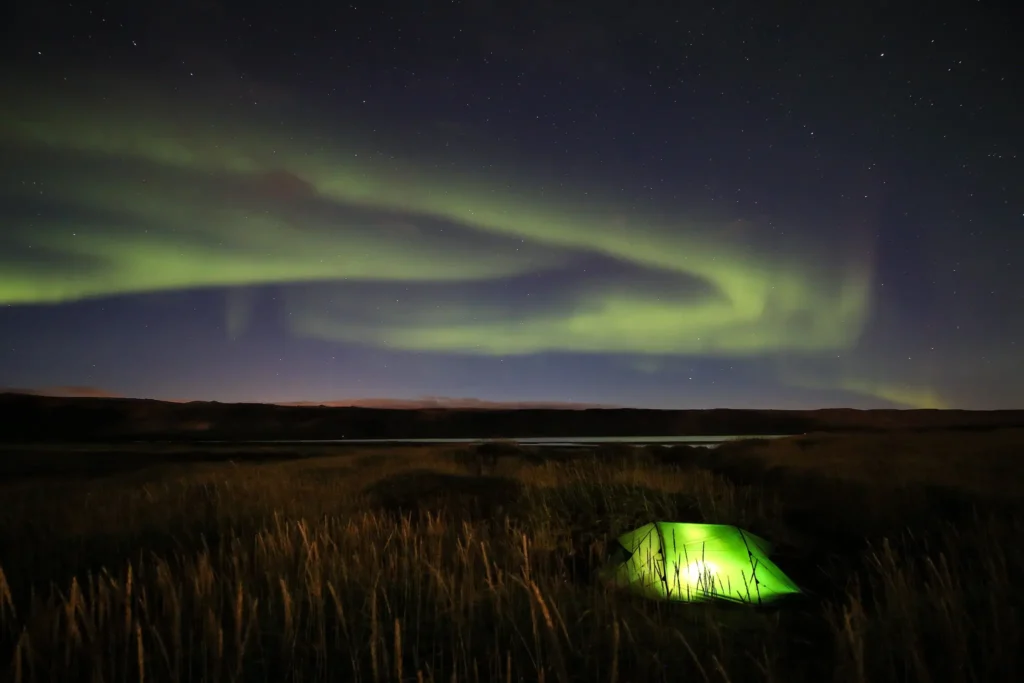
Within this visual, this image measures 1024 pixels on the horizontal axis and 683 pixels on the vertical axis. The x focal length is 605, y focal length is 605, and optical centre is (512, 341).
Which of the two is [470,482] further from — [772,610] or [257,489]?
[772,610]

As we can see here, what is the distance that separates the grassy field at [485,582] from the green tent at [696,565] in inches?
12.1

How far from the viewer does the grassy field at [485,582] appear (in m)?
3.79

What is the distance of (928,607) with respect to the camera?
181 inches

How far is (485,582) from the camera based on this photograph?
5871 millimetres

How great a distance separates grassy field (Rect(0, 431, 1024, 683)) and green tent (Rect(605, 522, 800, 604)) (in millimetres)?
307

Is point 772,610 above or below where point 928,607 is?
below

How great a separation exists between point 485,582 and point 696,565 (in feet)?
7.27

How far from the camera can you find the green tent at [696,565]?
19.0 feet

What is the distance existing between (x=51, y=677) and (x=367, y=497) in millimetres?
9110

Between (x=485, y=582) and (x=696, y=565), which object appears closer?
(x=485, y=582)

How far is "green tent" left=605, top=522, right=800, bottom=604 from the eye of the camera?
5805 mm

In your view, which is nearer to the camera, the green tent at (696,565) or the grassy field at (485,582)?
the grassy field at (485,582)

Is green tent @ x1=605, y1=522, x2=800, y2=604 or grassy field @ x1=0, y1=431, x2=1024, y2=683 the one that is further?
green tent @ x1=605, y1=522, x2=800, y2=604

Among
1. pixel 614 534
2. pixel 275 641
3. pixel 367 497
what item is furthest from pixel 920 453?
pixel 275 641
